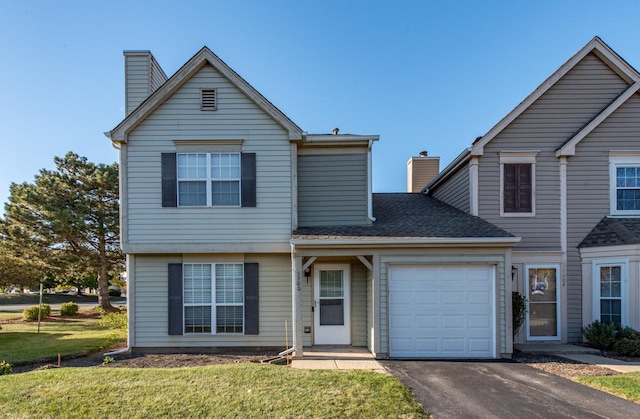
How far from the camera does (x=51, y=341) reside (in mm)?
11953

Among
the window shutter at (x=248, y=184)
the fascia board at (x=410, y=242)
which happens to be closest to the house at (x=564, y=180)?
the fascia board at (x=410, y=242)

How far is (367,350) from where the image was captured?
375 inches

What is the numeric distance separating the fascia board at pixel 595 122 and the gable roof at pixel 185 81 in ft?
24.9

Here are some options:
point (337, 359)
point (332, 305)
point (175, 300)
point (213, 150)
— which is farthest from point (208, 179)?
point (337, 359)

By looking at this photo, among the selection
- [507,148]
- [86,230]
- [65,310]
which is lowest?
[65,310]

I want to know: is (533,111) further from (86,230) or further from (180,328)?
(86,230)

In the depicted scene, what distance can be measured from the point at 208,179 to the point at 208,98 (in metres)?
2.17

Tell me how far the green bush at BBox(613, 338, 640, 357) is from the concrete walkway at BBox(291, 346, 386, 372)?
602 centimetres

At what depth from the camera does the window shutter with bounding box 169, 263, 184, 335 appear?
9711 millimetres

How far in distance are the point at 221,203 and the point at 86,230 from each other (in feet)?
46.8

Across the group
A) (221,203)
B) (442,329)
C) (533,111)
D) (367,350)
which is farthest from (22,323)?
(533,111)

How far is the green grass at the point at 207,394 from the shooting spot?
5.34 meters

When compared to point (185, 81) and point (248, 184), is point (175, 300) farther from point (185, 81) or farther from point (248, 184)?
point (185, 81)

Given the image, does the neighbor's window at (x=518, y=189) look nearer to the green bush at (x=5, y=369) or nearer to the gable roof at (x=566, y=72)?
the gable roof at (x=566, y=72)
